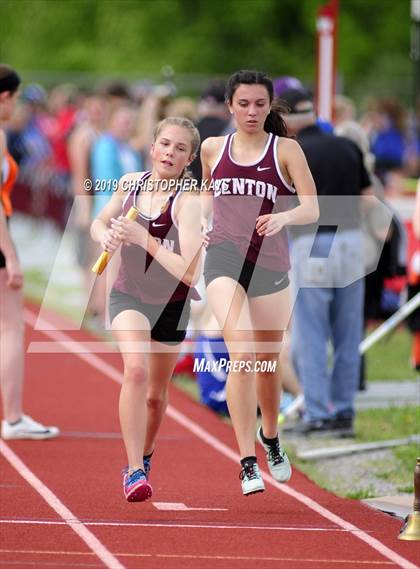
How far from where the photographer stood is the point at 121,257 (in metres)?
7.65

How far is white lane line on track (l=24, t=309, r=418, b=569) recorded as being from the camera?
6.91 m

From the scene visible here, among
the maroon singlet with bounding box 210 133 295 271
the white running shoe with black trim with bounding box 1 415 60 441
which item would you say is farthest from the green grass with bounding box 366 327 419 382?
the maroon singlet with bounding box 210 133 295 271

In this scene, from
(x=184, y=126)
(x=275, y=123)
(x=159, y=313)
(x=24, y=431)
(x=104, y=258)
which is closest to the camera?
(x=104, y=258)

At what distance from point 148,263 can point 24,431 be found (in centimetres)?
268

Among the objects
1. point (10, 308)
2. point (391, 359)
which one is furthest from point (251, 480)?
point (391, 359)

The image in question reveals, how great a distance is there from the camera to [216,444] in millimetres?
9953

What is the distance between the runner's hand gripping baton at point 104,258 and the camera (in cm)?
723

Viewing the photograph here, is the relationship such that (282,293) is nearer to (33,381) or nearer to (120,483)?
(120,483)

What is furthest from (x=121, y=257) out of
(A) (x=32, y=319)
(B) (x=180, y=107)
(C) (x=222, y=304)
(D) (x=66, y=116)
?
(D) (x=66, y=116)

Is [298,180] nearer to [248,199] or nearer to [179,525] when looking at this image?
[248,199]

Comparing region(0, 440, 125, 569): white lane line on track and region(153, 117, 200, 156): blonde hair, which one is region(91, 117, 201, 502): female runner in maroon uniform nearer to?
region(153, 117, 200, 156): blonde hair

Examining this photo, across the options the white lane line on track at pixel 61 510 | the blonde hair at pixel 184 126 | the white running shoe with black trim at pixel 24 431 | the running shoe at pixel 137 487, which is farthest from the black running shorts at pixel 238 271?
the white running shoe with black trim at pixel 24 431

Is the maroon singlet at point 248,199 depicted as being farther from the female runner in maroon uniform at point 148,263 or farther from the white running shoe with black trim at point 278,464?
the white running shoe with black trim at point 278,464

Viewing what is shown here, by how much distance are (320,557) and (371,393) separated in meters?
5.53
